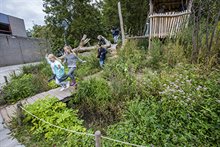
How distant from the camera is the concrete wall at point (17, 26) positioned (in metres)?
20.0

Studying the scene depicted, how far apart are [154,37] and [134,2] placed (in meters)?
8.69

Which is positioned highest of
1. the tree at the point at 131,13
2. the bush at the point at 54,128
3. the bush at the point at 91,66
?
the tree at the point at 131,13

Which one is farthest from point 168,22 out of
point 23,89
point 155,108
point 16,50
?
point 16,50

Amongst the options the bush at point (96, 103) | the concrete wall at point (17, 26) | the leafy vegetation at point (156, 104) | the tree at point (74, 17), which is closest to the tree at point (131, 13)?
the tree at point (74, 17)

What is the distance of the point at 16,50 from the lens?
16.9 metres

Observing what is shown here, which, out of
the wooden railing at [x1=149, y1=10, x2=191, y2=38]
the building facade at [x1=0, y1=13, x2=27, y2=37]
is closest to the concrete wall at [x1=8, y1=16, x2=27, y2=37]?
the building facade at [x1=0, y1=13, x2=27, y2=37]

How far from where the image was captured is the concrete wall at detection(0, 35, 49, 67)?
15.0 meters

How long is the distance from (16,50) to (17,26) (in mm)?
6997

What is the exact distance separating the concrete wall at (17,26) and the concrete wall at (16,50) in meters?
3.52

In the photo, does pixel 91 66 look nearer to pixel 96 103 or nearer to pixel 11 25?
pixel 96 103

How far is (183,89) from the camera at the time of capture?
2.95 meters

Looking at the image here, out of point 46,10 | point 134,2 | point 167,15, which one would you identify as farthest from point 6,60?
point 167,15

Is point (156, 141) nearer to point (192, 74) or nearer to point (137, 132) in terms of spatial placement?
point (137, 132)

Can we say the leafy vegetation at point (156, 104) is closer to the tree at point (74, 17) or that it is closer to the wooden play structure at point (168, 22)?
the wooden play structure at point (168, 22)
